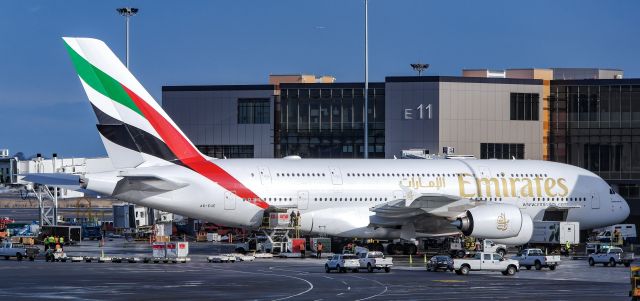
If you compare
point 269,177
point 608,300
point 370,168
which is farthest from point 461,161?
point 608,300

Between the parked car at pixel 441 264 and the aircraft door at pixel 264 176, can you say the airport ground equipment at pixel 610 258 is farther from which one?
the aircraft door at pixel 264 176

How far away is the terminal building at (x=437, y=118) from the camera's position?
3809 inches

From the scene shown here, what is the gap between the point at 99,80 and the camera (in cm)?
6194

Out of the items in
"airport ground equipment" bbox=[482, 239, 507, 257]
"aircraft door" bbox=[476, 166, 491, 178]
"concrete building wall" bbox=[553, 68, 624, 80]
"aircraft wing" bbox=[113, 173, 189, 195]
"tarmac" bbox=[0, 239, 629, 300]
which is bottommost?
"tarmac" bbox=[0, 239, 629, 300]

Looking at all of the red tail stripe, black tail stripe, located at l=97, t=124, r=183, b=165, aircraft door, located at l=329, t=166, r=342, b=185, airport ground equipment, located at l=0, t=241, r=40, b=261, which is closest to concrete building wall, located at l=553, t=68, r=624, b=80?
aircraft door, located at l=329, t=166, r=342, b=185

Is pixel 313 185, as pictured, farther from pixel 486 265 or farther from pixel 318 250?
pixel 486 265

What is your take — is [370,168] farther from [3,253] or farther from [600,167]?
[600,167]

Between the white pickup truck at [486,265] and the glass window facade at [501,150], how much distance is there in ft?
146

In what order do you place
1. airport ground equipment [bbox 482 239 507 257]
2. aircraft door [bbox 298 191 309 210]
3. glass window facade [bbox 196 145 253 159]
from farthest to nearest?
glass window facade [bbox 196 145 253 159]
aircraft door [bbox 298 191 309 210]
airport ground equipment [bbox 482 239 507 257]

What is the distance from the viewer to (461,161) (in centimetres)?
7175

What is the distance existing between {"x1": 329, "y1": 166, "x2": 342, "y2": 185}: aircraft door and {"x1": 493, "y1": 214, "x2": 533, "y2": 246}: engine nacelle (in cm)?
941

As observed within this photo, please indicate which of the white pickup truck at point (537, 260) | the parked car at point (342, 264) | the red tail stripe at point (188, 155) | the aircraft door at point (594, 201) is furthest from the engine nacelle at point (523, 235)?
the parked car at point (342, 264)

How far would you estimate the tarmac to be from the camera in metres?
40.4

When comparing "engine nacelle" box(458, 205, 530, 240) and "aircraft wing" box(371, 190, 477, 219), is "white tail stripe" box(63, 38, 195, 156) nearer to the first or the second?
"aircraft wing" box(371, 190, 477, 219)
